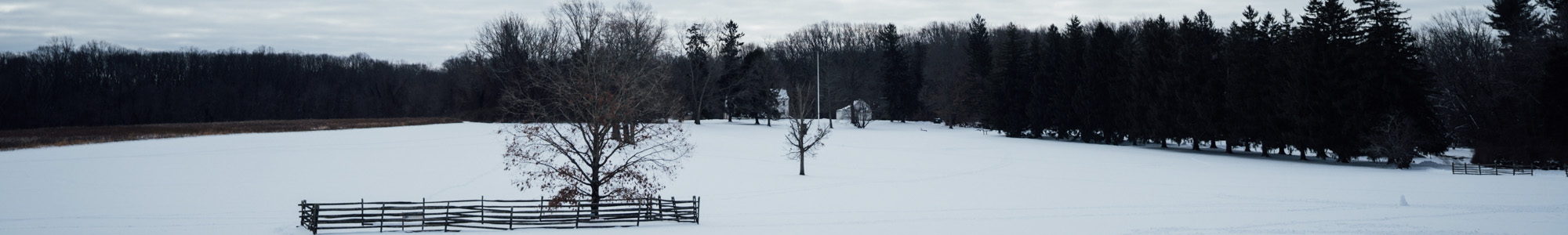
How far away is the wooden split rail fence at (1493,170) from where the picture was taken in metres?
33.8

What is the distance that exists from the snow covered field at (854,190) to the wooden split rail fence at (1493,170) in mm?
830

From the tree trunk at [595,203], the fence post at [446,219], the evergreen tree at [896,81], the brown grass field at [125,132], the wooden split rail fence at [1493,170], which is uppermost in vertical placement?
the evergreen tree at [896,81]

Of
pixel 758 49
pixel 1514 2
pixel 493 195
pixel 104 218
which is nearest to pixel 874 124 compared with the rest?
pixel 758 49

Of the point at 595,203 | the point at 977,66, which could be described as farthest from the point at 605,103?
the point at 977,66

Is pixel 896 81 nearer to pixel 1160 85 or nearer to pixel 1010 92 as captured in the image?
pixel 1010 92

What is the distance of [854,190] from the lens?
2997cm

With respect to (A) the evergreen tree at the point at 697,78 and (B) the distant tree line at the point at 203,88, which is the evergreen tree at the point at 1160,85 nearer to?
(A) the evergreen tree at the point at 697,78

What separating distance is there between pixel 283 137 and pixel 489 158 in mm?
20461

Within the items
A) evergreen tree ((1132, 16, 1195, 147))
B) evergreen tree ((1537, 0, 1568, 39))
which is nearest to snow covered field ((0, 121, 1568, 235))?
evergreen tree ((1132, 16, 1195, 147))

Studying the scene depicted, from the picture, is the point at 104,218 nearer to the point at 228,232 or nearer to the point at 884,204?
the point at 228,232

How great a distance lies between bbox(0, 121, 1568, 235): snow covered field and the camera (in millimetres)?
20922

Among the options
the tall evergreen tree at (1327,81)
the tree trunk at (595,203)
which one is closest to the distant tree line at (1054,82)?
the tall evergreen tree at (1327,81)

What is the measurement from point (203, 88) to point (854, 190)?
334ft

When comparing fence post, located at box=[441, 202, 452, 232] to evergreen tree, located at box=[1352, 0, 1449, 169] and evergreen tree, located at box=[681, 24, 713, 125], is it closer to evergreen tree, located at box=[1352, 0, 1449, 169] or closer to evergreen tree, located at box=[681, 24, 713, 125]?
evergreen tree, located at box=[1352, 0, 1449, 169]
